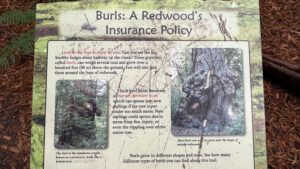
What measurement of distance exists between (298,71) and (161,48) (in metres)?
1.41

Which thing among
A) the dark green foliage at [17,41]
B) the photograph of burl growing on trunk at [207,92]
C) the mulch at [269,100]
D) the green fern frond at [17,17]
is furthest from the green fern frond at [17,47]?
the photograph of burl growing on trunk at [207,92]

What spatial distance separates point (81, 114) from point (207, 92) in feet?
2.42

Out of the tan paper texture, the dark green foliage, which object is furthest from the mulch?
the tan paper texture

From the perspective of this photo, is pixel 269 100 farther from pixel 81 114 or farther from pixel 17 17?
pixel 17 17

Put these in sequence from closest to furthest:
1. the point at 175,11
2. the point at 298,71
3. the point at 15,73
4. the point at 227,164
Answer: the point at 227,164, the point at 175,11, the point at 298,71, the point at 15,73

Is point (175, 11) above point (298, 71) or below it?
above

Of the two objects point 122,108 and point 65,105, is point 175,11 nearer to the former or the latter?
point 122,108

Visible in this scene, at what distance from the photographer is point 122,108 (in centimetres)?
153

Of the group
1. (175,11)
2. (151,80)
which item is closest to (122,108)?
(151,80)

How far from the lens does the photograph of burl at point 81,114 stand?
60.0 inches

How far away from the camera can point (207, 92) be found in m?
1.56

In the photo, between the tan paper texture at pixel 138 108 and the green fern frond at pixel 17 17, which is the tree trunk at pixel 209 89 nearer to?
the tan paper texture at pixel 138 108

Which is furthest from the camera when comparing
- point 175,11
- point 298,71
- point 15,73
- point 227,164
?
point 15,73

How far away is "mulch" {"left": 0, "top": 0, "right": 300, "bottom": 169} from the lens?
2.24 metres
